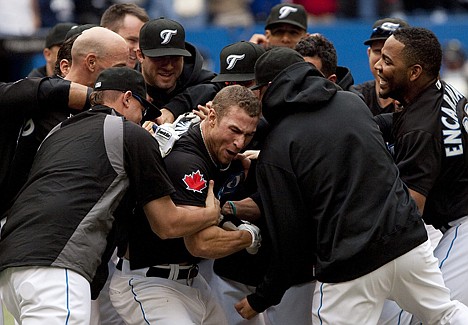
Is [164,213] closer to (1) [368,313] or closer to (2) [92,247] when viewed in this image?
(2) [92,247]

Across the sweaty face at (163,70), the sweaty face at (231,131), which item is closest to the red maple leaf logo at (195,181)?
the sweaty face at (231,131)

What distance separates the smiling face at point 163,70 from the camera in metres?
6.86

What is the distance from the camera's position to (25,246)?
17.2ft

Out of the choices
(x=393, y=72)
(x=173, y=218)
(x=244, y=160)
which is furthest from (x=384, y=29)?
(x=173, y=218)

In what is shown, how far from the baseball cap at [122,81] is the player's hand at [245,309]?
1.36 m

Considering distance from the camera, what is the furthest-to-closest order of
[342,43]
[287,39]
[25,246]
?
[342,43] < [287,39] < [25,246]

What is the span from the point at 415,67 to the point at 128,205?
6.60 feet

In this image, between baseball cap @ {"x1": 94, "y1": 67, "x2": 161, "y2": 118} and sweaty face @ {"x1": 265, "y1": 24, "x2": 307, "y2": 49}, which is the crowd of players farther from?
sweaty face @ {"x1": 265, "y1": 24, "x2": 307, "y2": 49}

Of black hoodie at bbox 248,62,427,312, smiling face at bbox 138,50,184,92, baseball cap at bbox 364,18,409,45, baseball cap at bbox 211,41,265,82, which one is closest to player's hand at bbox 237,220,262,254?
black hoodie at bbox 248,62,427,312

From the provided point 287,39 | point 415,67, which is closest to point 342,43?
point 287,39

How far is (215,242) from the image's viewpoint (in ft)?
18.6

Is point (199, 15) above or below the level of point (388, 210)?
below

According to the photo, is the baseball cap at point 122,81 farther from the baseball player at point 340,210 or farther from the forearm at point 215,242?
the forearm at point 215,242

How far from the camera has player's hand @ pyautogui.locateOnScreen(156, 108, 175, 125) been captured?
6547mm
